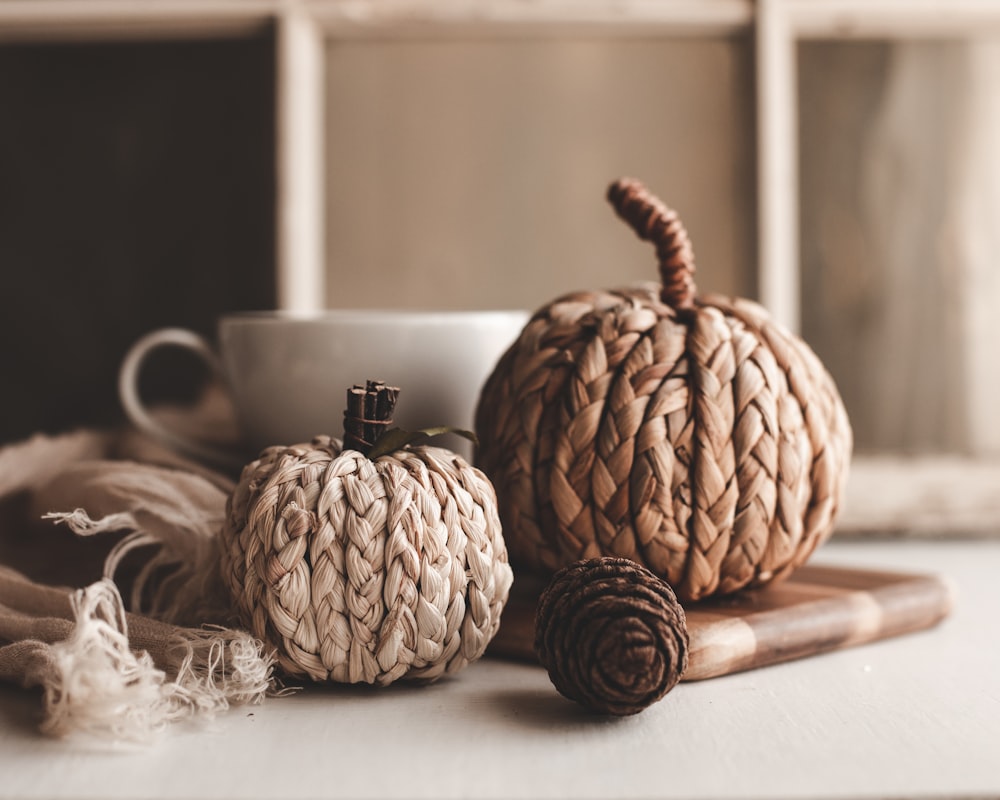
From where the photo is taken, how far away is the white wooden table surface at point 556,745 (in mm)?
389

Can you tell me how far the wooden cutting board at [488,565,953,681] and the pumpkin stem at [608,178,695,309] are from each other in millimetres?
190

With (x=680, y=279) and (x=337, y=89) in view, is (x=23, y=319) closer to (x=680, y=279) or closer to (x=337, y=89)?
(x=337, y=89)

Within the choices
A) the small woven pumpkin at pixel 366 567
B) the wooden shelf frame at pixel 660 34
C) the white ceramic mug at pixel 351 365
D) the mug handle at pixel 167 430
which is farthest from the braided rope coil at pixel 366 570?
the wooden shelf frame at pixel 660 34

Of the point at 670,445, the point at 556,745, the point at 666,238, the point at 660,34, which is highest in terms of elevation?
the point at 660,34

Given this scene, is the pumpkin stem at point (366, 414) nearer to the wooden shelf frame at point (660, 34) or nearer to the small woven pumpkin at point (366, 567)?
the small woven pumpkin at point (366, 567)

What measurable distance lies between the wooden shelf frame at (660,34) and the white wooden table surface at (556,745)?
1.40 ft

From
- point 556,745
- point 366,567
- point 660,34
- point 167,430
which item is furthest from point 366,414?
point 660,34

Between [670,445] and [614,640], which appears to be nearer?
[614,640]

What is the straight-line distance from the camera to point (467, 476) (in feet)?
1.73

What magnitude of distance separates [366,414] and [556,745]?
0.20 meters

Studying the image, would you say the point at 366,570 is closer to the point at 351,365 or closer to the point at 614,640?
the point at 614,640

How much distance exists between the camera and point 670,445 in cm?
56

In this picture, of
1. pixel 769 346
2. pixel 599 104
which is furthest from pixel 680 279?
pixel 599 104

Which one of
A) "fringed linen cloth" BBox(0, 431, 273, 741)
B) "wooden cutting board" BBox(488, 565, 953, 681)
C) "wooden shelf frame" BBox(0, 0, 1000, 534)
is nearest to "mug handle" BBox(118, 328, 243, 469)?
"fringed linen cloth" BBox(0, 431, 273, 741)
